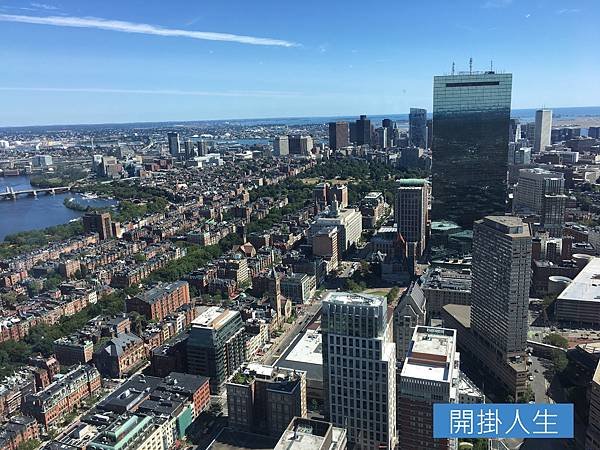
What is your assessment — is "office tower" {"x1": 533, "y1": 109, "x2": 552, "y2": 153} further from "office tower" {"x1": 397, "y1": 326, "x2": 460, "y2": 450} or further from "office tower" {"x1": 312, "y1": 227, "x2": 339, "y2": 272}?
"office tower" {"x1": 397, "y1": 326, "x2": 460, "y2": 450}

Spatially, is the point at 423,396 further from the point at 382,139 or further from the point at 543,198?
the point at 382,139

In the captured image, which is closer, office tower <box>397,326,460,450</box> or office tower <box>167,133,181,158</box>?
office tower <box>397,326,460,450</box>

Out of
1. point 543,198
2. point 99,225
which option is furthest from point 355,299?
point 99,225

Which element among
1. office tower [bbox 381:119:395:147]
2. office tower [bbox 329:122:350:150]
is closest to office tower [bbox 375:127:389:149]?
office tower [bbox 381:119:395:147]

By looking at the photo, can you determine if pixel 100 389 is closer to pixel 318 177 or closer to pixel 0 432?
pixel 0 432

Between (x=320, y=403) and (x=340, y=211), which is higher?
(x=340, y=211)

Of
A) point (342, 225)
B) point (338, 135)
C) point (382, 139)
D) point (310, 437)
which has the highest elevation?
point (338, 135)

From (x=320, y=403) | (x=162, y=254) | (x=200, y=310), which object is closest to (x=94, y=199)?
(x=162, y=254)
